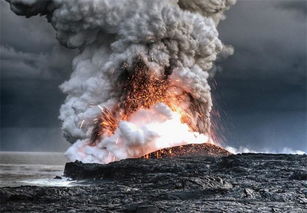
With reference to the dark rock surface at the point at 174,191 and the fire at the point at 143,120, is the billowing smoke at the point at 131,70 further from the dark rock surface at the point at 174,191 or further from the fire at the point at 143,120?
the dark rock surface at the point at 174,191

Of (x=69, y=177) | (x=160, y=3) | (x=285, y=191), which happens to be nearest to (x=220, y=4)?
(x=160, y=3)

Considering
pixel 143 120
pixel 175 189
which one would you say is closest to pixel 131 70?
pixel 143 120

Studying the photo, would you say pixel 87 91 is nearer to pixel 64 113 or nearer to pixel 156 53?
pixel 64 113

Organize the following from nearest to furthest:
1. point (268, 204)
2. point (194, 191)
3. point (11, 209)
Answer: point (11, 209) → point (268, 204) → point (194, 191)

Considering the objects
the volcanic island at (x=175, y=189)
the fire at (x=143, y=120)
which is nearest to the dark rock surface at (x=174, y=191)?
the volcanic island at (x=175, y=189)

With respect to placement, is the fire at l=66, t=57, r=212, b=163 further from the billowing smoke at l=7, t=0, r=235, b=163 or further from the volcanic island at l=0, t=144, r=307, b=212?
the volcanic island at l=0, t=144, r=307, b=212

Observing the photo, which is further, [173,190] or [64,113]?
[64,113]

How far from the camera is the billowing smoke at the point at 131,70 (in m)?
77.7

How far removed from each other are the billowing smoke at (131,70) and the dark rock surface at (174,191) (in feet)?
42.1

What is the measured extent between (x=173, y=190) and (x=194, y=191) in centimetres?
224

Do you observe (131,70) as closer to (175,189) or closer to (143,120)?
(143,120)

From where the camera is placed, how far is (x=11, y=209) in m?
33.2

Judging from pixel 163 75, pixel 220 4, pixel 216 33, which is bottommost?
pixel 163 75

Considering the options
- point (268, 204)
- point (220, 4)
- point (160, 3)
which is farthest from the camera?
point (220, 4)
